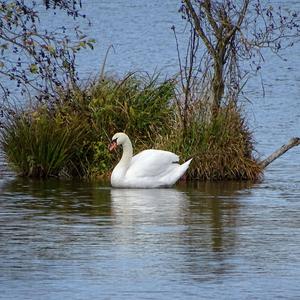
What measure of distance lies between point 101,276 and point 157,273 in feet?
1.52

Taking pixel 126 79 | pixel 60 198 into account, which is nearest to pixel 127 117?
pixel 126 79

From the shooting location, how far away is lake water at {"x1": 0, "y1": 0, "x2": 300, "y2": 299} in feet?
41.3

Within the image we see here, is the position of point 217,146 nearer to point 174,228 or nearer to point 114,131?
point 114,131

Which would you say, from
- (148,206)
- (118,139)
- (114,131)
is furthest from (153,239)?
(114,131)

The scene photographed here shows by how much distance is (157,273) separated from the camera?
43.0ft

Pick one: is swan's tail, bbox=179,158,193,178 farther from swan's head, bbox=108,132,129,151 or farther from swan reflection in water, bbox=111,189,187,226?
swan's head, bbox=108,132,129,151

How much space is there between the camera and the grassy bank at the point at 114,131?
784 inches

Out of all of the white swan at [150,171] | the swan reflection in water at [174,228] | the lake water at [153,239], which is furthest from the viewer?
the white swan at [150,171]

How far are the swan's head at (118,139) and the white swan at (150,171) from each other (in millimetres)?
246

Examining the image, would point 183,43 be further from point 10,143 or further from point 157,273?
point 157,273

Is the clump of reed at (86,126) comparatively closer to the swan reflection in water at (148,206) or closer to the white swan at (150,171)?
the white swan at (150,171)

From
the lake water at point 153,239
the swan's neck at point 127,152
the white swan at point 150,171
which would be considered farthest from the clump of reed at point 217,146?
the swan's neck at point 127,152

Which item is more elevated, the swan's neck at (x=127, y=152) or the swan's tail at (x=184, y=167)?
the swan's neck at (x=127, y=152)

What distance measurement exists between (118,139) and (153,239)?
4.81 meters
